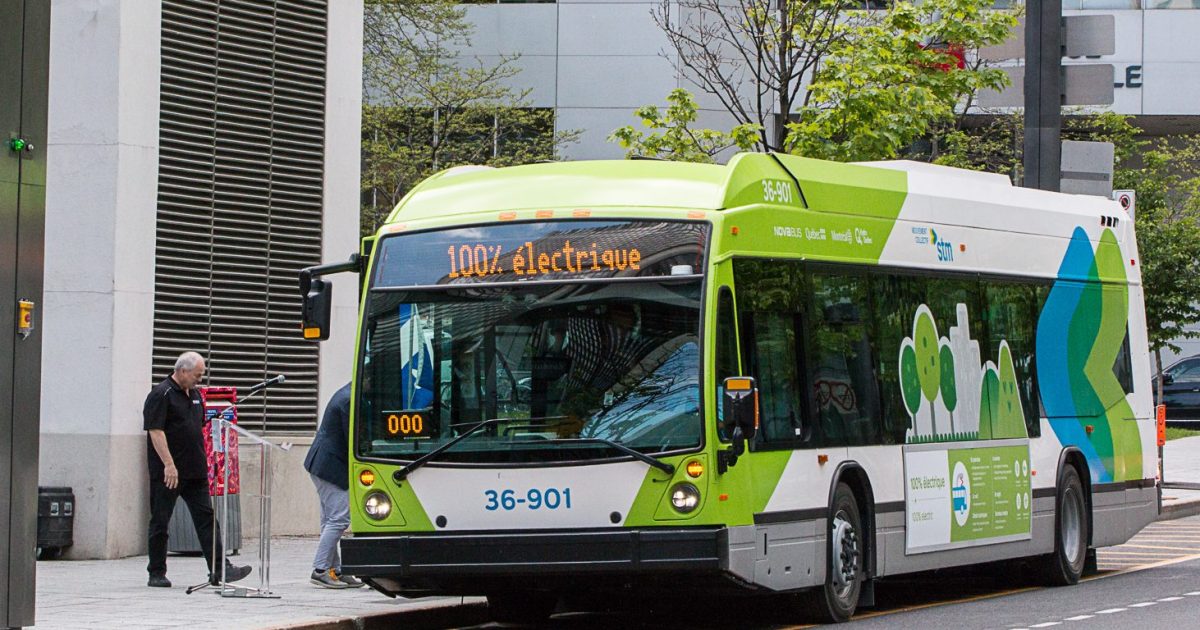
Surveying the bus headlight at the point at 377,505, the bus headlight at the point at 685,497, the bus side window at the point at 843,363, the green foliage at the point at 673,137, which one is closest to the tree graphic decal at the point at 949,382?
Result: the bus side window at the point at 843,363

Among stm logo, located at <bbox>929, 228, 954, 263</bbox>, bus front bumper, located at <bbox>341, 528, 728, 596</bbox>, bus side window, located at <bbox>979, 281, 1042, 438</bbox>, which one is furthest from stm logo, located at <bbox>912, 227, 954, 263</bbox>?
bus front bumper, located at <bbox>341, 528, 728, 596</bbox>

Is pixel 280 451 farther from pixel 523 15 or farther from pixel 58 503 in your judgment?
pixel 523 15

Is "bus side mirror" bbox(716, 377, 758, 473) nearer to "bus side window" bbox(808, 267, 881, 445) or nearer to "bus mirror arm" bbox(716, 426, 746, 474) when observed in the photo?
"bus mirror arm" bbox(716, 426, 746, 474)

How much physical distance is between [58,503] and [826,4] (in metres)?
11.6

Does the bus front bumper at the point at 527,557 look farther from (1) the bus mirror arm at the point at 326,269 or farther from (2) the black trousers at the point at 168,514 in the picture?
(2) the black trousers at the point at 168,514

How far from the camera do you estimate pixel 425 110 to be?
1522 inches

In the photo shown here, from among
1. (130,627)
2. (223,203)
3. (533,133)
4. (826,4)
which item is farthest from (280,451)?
(533,133)

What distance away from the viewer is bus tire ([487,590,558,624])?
13188mm

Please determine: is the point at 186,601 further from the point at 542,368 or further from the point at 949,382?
the point at 949,382

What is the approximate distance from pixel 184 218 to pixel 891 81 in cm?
952

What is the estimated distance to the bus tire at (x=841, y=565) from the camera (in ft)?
40.7

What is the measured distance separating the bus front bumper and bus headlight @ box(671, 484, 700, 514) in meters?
0.13

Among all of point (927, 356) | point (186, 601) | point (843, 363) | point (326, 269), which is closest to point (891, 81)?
point (927, 356)

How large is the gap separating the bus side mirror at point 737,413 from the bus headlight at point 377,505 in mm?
2037
